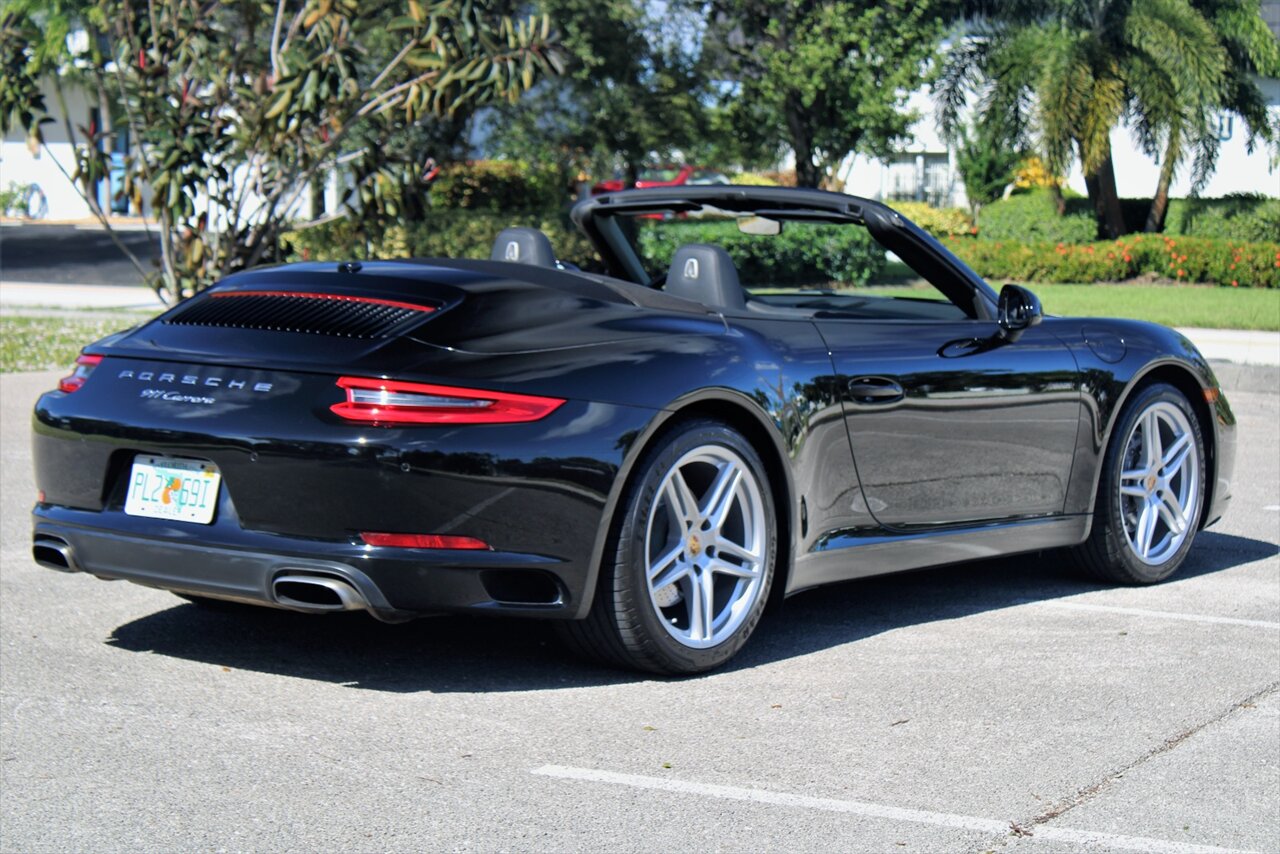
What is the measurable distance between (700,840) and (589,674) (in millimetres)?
1402

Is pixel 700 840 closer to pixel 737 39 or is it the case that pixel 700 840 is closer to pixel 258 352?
pixel 258 352

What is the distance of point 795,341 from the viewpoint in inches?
208

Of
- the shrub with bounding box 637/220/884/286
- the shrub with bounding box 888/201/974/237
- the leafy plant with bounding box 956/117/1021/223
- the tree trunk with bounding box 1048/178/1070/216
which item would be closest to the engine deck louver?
the shrub with bounding box 637/220/884/286

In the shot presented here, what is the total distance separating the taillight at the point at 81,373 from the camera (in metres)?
5.02

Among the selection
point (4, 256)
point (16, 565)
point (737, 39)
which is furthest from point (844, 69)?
point (16, 565)

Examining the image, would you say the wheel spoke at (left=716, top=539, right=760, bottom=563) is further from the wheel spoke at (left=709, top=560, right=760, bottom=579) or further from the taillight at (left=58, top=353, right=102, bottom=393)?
the taillight at (left=58, top=353, right=102, bottom=393)

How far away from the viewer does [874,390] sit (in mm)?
5434

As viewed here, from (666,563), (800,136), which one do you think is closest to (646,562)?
(666,563)

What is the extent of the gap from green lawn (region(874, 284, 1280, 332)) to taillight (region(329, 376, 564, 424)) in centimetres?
1335

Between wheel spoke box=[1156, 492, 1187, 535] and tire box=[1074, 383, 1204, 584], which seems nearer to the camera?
tire box=[1074, 383, 1204, 584]

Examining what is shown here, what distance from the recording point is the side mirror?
588 centimetres

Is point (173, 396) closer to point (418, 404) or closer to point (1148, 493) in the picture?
point (418, 404)

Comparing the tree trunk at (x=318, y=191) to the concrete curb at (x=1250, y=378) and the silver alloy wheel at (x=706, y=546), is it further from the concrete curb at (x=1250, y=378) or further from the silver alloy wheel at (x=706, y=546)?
the silver alloy wheel at (x=706, y=546)

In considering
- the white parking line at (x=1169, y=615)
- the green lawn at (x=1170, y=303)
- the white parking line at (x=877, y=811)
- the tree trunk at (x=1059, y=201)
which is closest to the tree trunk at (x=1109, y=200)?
the tree trunk at (x=1059, y=201)
